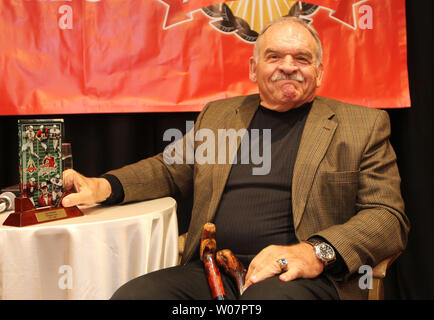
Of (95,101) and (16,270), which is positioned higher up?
(95,101)

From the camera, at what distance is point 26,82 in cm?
197

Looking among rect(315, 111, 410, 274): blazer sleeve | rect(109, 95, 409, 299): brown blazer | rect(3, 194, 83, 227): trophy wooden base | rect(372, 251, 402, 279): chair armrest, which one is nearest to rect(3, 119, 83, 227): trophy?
rect(3, 194, 83, 227): trophy wooden base

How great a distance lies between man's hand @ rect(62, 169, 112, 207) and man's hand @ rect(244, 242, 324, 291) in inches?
25.0

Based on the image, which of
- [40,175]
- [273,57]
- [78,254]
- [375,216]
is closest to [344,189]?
[375,216]

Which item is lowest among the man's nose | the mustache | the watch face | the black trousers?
the black trousers

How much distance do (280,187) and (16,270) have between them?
91cm

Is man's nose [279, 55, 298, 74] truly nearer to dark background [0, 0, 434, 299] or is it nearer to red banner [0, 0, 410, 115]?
red banner [0, 0, 410, 115]

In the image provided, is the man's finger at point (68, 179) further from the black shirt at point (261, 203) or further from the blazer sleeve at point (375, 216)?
the blazer sleeve at point (375, 216)

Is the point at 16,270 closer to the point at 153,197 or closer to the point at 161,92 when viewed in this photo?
the point at 153,197

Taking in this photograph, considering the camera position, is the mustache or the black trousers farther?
the mustache

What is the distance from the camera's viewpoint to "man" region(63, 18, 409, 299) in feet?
4.20

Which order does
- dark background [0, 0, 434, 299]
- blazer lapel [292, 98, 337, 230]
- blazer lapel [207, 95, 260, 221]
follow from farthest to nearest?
dark background [0, 0, 434, 299], blazer lapel [207, 95, 260, 221], blazer lapel [292, 98, 337, 230]

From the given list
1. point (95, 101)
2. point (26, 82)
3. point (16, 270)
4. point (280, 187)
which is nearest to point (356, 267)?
point (280, 187)

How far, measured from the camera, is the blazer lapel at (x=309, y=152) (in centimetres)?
142
